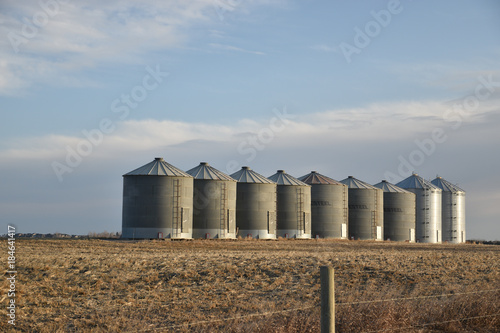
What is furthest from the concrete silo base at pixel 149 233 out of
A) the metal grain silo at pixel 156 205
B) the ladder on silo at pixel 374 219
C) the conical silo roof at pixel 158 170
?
the ladder on silo at pixel 374 219

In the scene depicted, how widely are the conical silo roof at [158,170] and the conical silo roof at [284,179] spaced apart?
13988 mm

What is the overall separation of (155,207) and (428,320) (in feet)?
136

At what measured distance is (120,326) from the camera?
49.4 ft

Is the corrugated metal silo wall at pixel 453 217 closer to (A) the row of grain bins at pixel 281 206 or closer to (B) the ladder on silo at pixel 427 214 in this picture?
(A) the row of grain bins at pixel 281 206

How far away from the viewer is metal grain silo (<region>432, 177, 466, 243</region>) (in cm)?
8444

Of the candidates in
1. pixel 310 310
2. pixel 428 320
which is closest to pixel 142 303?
pixel 310 310

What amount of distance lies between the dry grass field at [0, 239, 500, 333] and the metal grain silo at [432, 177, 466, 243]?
58434mm

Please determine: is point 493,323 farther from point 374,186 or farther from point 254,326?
point 374,186

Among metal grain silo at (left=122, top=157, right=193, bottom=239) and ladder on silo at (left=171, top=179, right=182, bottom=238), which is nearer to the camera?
metal grain silo at (left=122, top=157, right=193, bottom=239)

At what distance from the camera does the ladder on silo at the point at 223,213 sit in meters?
56.8

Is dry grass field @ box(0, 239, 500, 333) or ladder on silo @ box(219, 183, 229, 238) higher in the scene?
ladder on silo @ box(219, 183, 229, 238)

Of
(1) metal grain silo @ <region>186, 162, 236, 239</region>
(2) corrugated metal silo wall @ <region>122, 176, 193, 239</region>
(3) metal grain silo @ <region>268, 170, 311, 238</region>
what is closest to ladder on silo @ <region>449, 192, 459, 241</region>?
(3) metal grain silo @ <region>268, 170, 311, 238</region>

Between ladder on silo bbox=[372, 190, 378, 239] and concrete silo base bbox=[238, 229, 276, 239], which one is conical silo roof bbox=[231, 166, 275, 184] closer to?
concrete silo base bbox=[238, 229, 276, 239]

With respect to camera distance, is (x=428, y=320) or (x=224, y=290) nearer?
(x=428, y=320)
